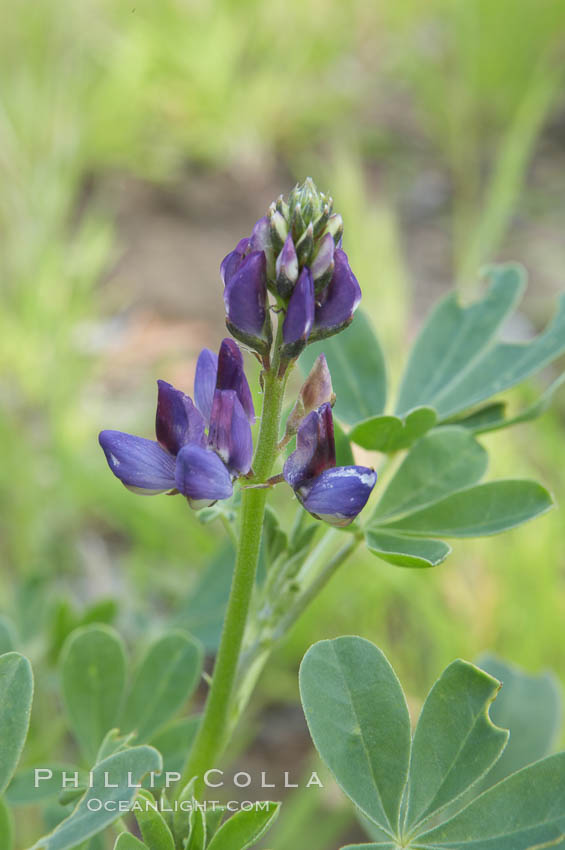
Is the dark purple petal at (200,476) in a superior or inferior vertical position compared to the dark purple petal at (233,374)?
inferior

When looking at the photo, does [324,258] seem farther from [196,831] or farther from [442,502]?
[196,831]

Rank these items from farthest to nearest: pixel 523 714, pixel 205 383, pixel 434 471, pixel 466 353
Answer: pixel 523 714 → pixel 466 353 → pixel 434 471 → pixel 205 383

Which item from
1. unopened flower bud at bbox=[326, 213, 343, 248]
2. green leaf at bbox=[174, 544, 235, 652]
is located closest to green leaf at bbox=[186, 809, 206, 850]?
unopened flower bud at bbox=[326, 213, 343, 248]

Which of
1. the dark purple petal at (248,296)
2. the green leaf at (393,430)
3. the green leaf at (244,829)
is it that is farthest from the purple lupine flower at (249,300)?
the green leaf at (244,829)

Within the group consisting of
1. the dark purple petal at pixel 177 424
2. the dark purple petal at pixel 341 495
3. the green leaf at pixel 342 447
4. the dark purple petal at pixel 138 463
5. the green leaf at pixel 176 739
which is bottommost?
the green leaf at pixel 176 739

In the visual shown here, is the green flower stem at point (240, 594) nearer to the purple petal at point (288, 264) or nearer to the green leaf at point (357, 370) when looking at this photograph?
the purple petal at point (288, 264)

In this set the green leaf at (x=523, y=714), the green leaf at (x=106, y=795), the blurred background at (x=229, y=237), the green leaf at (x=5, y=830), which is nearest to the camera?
the green leaf at (x=106, y=795)

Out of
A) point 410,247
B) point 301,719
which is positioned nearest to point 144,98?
Answer: point 410,247

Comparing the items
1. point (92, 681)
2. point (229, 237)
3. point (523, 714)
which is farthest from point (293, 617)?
point (229, 237)
